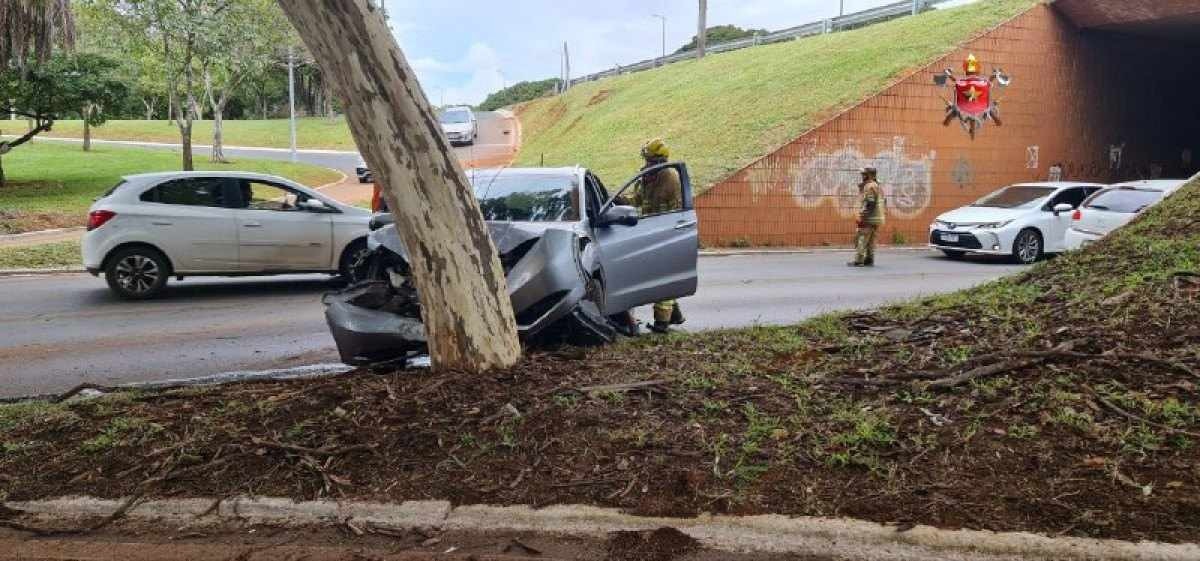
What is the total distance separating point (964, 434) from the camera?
3.82 meters

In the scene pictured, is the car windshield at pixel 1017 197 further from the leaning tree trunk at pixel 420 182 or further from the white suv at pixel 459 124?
the white suv at pixel 459 124

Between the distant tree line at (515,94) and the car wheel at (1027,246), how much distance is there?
52445 mm

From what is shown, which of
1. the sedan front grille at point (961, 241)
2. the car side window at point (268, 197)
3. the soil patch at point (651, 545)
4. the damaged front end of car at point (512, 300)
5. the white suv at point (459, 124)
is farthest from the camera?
the white suv at point (459, 124)

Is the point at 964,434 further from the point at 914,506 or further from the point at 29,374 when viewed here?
the point at 29,374

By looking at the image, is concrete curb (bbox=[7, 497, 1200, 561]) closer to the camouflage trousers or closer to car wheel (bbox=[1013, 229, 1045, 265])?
the camouflage trousers

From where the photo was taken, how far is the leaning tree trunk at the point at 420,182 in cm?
412

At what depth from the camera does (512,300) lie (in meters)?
5.39

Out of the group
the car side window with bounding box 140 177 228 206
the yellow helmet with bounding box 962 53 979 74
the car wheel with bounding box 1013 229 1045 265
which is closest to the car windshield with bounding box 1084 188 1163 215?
the car wheel with bounding box 1013 229 1045 265

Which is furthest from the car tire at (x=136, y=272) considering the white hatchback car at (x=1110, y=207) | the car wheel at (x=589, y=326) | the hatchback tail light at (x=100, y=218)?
the white hatchback car at (x=1110, y=207)

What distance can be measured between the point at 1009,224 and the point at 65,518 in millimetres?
15111

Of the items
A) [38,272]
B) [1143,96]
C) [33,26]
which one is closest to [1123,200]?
[1143,96]

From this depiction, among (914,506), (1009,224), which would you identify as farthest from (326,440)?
(1009,224)

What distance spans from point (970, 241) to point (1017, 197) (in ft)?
6.32

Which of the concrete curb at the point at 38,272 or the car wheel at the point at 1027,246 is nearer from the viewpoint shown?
the concrete curb at the point at 38,272
